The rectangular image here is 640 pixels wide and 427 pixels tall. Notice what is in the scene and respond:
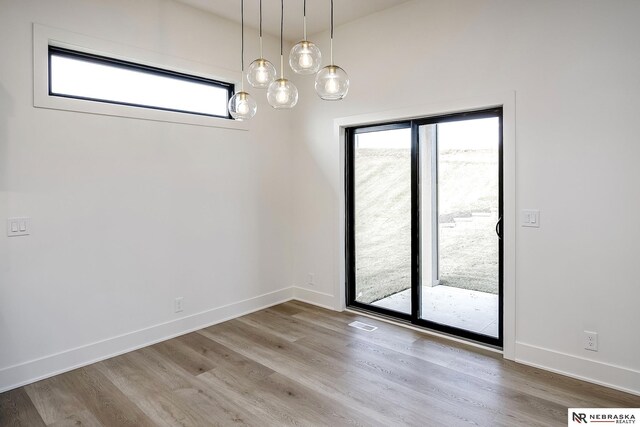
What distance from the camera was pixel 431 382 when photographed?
2.78 metres

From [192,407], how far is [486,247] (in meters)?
2.63

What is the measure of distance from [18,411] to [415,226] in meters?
3.36

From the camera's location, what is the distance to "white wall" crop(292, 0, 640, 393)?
2615mm

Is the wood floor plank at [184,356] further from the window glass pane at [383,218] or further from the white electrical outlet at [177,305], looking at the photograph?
the window glass pane at [383,218]

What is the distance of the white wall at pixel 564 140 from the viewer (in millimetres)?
2615

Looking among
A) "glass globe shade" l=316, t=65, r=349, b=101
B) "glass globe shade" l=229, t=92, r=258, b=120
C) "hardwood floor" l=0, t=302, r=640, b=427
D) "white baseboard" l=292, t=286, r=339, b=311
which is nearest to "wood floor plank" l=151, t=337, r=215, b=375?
"hardwood floor" l=0, t=302, r=640, b=427

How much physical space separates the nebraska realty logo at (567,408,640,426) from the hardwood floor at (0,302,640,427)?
0.17 ft

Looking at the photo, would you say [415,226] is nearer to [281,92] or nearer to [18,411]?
[281,92]

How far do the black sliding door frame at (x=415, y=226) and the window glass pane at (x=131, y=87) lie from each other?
1.54 metres

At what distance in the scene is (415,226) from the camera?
382 centimetres

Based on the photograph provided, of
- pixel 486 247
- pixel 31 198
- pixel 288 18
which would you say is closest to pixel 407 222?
pixel 486 247

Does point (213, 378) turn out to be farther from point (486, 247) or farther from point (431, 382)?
point (486, 247)

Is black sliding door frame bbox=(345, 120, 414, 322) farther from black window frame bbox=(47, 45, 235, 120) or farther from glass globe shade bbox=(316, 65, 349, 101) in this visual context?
glass globe shade bbox=(316, 65, 349, 101)

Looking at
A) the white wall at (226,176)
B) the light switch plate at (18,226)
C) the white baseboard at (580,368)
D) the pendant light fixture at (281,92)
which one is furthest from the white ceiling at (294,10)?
the white baseboard at (580,368)
